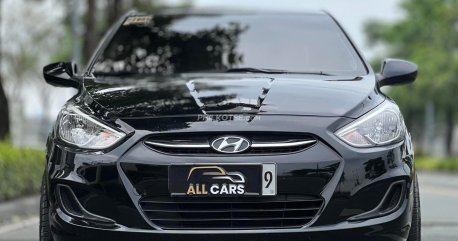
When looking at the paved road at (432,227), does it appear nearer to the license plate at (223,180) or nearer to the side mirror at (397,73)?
the side mirror at (397,73)

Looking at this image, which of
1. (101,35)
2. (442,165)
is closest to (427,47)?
(442,165)

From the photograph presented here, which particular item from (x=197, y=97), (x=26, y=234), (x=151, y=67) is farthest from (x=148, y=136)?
(x=26, y=234)

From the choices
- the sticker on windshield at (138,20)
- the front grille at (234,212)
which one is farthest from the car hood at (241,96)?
the sticker on windshield at (138,20)

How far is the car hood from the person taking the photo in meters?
3.25

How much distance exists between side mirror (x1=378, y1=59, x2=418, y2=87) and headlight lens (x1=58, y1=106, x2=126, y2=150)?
62.6 inches

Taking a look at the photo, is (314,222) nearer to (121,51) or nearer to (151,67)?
(151,67)

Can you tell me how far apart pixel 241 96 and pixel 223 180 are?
0.61 m

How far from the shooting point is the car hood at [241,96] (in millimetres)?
3246

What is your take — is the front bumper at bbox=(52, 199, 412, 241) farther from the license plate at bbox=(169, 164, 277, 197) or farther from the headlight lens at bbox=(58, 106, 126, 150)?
the headlight lens at bbox=(58, 106, 126, 150)

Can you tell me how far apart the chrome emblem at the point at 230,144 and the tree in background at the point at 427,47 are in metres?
28.0

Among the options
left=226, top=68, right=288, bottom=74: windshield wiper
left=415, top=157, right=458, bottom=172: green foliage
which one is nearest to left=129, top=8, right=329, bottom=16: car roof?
left=226, top=68, right=288, bottom=74: windshield wiper

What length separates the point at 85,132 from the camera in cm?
321

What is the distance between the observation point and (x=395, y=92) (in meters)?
43.3

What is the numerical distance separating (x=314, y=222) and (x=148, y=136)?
780mm
